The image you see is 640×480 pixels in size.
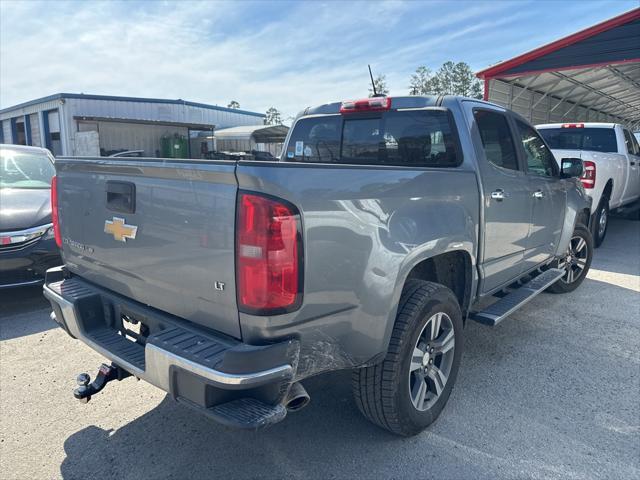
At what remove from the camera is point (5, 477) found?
2480 millimetres

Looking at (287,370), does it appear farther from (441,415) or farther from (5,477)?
(5,477)

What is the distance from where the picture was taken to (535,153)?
4.39 metres

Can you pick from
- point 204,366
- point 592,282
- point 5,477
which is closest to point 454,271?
point 204,366

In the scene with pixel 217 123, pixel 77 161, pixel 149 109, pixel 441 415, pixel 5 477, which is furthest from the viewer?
pixel 217 123

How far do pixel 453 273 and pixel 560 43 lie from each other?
10.9 m

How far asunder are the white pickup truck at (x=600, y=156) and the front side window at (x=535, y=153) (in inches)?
126

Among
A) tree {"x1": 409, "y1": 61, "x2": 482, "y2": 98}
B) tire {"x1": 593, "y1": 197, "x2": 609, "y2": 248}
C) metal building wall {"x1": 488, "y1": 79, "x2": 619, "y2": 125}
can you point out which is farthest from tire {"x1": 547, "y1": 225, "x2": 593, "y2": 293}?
tree {"x1": 409, "y1": 61, "x2": 482, "y2": 98}

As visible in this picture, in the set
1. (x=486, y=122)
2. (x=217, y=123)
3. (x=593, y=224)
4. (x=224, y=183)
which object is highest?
(x=217, y=123)

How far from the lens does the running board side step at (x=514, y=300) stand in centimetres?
338

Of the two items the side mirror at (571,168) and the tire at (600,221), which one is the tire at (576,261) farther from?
the tire at (600,221)

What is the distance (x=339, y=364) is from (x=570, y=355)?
2629 mm

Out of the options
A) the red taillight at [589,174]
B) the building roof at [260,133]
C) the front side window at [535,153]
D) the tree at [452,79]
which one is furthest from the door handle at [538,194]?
the tree at [452,79]

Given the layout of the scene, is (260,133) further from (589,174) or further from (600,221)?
(589,174)

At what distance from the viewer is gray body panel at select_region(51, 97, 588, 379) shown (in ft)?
6.57
